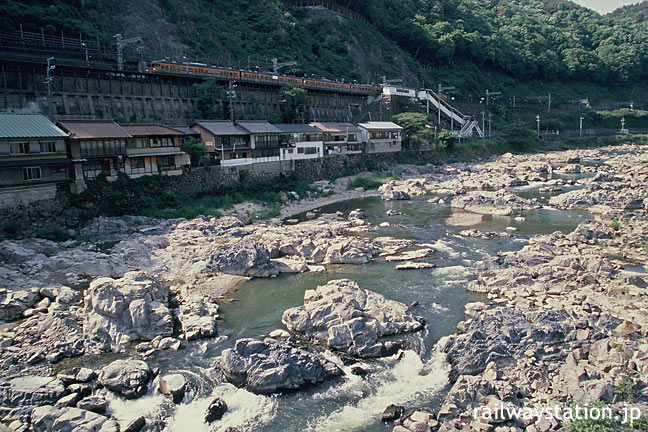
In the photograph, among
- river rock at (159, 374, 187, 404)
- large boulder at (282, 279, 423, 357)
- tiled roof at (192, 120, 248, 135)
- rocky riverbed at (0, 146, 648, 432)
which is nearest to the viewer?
rocky riverbed at (0, 146, 648, 432)

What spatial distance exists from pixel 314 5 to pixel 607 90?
74.5 meters

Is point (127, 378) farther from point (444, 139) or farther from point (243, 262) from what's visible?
point (444, 139)

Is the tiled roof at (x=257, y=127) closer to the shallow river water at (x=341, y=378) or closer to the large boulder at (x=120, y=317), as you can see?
the shallow river water at (x=341, y=378)

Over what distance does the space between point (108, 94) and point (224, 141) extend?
1073 centimetres

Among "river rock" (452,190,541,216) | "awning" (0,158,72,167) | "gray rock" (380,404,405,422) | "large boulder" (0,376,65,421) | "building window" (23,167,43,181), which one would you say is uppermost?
"awning" (0,158,72,167)

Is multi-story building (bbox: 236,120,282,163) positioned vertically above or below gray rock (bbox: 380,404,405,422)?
above

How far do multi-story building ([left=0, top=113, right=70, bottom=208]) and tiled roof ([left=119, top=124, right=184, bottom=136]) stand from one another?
17.9 ft

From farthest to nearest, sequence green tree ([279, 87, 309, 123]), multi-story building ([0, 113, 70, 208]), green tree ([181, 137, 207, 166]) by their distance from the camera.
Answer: green tree ([279, 87, 309, 123]) < green tree ([181, 137, 207, 166]) < multi-story building ([0, 113, 70, 208])

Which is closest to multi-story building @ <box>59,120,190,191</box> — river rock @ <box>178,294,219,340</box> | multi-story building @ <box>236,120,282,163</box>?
multi-story building @ <box>236,120,282,163</box>

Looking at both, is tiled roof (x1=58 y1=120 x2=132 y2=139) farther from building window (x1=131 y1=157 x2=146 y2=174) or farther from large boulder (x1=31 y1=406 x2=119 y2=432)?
large boulder (x1=31 y1=406 x2=119 y2=432)

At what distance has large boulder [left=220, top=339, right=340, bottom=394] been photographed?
1505 centimetres

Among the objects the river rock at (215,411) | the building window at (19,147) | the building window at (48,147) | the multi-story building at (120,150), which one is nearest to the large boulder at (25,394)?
the river rock at (215,411)

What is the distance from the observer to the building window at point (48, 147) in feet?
96.9

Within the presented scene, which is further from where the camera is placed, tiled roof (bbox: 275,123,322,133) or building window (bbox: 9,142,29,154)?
tiled roof (bbox: 275,123,322,133)
